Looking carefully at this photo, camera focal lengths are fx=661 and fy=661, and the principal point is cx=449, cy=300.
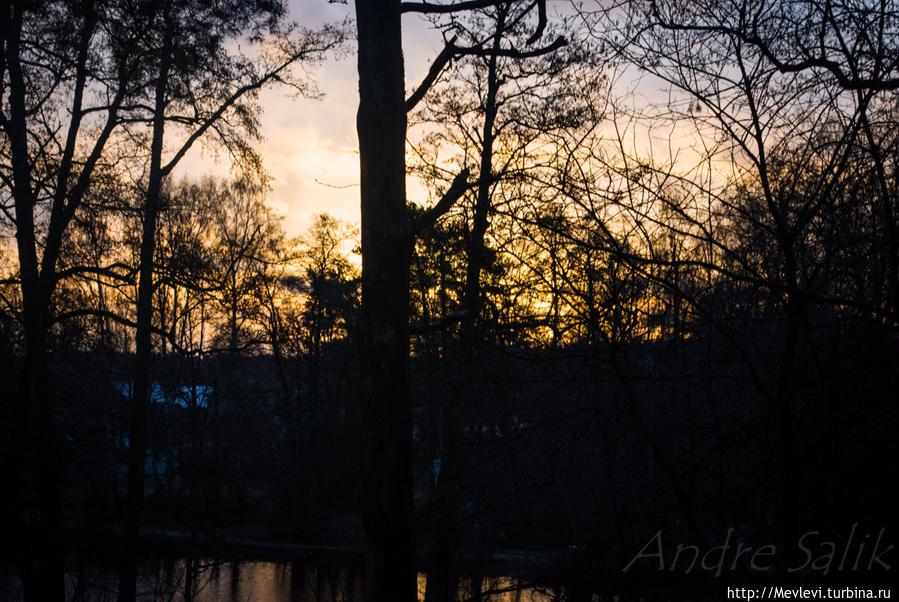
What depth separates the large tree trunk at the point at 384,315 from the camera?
3225 mm

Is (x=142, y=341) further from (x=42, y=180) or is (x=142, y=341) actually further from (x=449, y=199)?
(x=449, y=199)

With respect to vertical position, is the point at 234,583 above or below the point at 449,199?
below

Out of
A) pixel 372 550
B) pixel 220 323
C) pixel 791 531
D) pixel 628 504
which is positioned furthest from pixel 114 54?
pixel 220 323

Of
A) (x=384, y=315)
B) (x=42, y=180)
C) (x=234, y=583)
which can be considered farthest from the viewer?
(x=234, y=583)

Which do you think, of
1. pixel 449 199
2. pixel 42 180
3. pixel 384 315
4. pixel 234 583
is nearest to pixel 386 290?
pixel 384 315

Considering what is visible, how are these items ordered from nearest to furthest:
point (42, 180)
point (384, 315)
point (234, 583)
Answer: point (384, 315), point (42, 180), point (234, 583)

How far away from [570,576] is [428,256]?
174 inches

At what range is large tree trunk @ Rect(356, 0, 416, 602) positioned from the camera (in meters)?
3.22

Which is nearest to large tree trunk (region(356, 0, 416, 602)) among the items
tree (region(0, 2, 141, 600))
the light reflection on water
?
tree (region(0, 2, 141, 600))

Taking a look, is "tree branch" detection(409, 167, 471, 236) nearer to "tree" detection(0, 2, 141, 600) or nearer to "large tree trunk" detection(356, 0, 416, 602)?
"large tree trunk" detection(356, 0, 416, 602)

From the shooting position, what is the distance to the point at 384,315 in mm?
3295

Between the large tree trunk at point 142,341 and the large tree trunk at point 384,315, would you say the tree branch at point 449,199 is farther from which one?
the large tree trunk at point 142,341

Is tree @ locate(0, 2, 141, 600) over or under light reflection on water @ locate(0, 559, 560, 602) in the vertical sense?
over

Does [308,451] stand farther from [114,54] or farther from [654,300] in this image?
[654,300]
